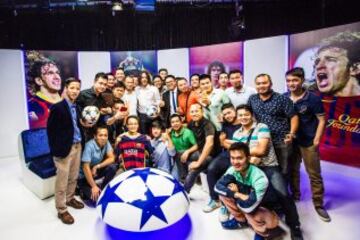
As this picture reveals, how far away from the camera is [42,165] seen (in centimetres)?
422

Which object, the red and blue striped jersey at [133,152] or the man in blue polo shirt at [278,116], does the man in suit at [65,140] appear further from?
the man in blue polo shirt at [278,116]

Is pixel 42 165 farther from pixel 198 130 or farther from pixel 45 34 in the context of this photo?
pixel 45 34

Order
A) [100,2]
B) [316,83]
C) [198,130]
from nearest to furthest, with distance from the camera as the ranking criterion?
[198,130], [316,83], [100,2]

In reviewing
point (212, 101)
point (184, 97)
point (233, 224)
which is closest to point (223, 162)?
point (233, 224)

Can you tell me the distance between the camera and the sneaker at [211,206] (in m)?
3.57

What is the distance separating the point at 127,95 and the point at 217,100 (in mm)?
1696

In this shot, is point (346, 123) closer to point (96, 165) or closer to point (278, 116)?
point (278, 116)

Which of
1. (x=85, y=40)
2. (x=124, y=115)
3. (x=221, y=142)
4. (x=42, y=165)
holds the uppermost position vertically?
(x=85, y=40)

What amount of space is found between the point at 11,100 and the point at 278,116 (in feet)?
17.9

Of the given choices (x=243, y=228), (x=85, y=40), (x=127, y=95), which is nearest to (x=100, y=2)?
(x=85, y=40)

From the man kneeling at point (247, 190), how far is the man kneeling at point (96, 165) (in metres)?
1.59

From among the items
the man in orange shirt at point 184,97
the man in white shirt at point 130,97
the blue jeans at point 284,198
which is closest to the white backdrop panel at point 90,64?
the man in white shirt at point 130,97

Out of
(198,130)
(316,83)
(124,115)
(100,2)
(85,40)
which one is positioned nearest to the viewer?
(198,130)

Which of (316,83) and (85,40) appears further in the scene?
(85,40)
